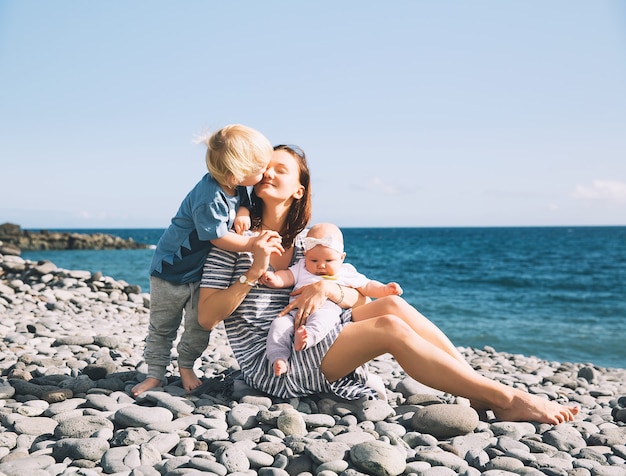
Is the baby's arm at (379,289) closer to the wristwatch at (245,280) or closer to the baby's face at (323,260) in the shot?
the baby's face at (323,260)

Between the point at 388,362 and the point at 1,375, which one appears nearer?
the point at 1,375

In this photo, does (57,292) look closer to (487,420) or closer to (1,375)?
(1,375)

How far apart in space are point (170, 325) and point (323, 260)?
1.18 m

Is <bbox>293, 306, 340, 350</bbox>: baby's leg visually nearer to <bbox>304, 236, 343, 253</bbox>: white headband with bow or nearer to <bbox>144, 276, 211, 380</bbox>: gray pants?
<bbox>304, 236, 343, 253</bbox>: white headband with bow

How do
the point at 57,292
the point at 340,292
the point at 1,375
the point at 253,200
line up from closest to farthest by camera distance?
the point at 340,292 → the point at 253,200 → the point at 1,375 → the point at 57,292

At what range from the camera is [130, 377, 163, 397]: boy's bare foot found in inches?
148

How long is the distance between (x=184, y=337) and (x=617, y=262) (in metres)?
35.0

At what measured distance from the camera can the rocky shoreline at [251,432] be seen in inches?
106

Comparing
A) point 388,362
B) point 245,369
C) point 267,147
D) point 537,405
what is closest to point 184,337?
point 245,369

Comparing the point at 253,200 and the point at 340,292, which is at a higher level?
the point at 253,200

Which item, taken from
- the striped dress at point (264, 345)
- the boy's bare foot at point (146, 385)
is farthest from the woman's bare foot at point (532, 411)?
the boy's bare foot at point (146, 385)

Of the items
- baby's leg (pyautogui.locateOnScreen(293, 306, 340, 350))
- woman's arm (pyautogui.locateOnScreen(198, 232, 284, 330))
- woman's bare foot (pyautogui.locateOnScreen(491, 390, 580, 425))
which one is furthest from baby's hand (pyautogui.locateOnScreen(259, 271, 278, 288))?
woman's bare foot (pyautogui.locateOnScreen(491, 390, 580, 425))

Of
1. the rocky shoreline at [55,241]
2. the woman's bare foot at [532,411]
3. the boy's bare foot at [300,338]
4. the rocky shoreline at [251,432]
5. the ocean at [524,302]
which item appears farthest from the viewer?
the rocky shoreline at [55,241]

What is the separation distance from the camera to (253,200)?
3941mm
